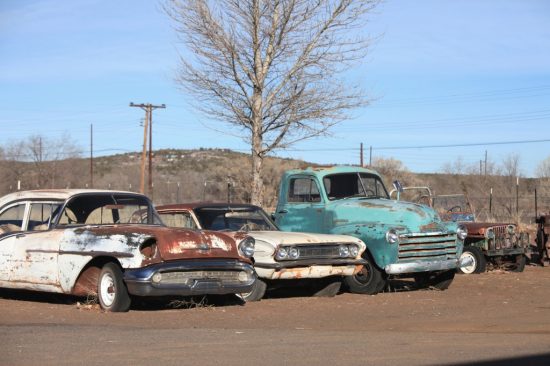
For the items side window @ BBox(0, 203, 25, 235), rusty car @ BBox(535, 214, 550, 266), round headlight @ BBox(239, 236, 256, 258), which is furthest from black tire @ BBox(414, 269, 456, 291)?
side window @ BBox(0, 203, 25, 235)

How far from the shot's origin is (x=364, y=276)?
525 inches

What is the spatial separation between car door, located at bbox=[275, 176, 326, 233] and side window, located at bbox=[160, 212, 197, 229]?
2.42m

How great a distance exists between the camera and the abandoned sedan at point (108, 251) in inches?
392

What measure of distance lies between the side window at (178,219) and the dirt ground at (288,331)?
5.27 feet

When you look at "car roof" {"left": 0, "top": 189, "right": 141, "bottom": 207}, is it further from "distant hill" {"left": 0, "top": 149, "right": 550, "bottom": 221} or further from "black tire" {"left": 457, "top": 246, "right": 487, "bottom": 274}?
"distant hill" {"left": 0, "top": 149, "right": 550, "bottom": 221}

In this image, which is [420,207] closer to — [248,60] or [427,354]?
[427,354]

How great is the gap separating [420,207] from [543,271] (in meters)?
6.52

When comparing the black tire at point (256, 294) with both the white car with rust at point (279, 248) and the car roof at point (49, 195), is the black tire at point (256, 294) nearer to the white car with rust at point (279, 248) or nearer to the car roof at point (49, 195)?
the white car with rust at point (279, 248)

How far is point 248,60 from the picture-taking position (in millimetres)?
21266

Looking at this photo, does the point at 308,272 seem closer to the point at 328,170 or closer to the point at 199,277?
the point at 199,277

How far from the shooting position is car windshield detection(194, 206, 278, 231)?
41.9 ft

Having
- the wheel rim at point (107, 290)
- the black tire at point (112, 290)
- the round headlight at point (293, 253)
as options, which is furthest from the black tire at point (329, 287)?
the wheel rim at point (107, 290)

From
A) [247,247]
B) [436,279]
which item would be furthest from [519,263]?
[247,247]

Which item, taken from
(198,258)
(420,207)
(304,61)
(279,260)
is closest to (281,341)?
Result: (198,258)
